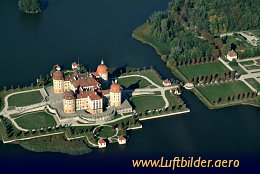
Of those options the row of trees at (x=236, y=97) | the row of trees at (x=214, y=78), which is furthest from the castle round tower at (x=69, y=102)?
the row of trees at (x=214, y=78)

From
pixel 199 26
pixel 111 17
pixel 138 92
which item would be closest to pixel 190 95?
pixel 138 92

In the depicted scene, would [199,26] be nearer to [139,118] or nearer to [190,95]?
[190,95]

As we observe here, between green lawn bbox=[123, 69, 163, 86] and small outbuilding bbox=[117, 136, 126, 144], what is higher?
green lawn bbox=[123, 69, 163, 86]

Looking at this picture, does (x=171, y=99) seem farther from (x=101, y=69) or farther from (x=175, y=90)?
(x=101, y=69)

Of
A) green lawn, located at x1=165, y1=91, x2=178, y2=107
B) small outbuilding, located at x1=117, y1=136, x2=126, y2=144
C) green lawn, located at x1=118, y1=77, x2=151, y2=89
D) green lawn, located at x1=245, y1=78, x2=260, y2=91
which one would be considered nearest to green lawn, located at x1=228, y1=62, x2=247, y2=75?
green lawn, located at x1=245, y1=78, x2=260, y2=91

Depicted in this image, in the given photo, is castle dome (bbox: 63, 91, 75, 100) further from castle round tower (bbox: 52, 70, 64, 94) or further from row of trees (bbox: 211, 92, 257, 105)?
row of trees (bbox: 211, 92, 257, 105)

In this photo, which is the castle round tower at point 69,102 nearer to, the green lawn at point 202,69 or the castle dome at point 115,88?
the castle dome at point 115,88

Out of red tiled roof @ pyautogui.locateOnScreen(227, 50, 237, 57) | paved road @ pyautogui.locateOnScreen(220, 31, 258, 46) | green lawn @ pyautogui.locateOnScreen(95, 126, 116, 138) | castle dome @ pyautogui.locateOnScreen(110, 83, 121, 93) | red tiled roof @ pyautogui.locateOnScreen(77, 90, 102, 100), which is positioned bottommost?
green lawn @ pyautogui.locateOnScreen(95, 126, 116, 138)
